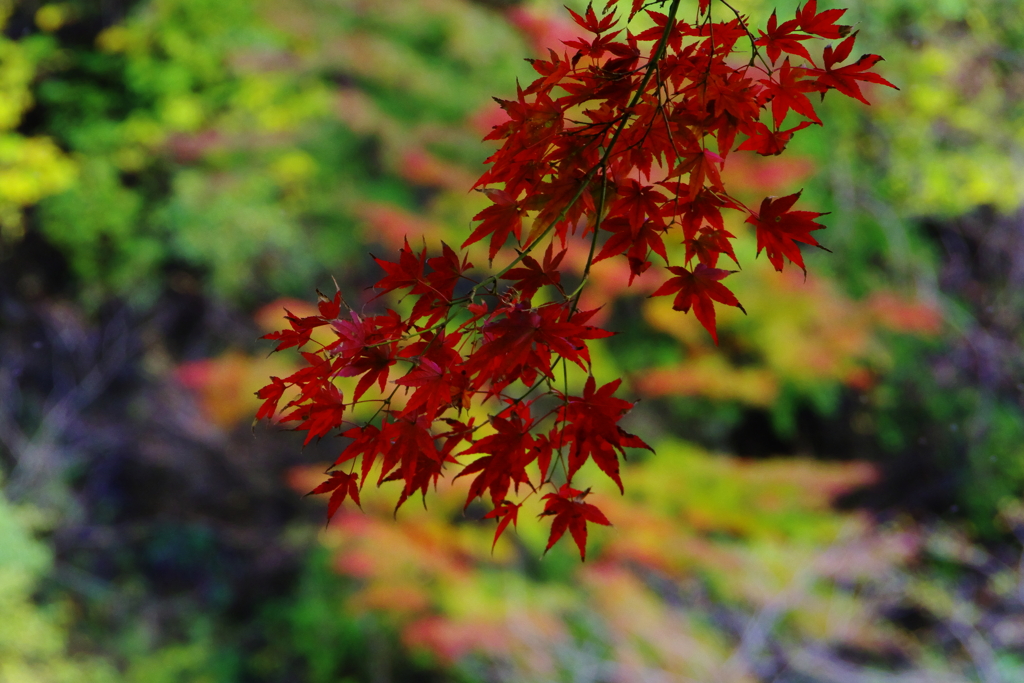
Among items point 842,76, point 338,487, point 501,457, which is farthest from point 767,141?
point 338,487

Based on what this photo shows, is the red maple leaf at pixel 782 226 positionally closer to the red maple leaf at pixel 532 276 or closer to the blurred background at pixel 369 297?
the red maple leaf at pixel 532 276

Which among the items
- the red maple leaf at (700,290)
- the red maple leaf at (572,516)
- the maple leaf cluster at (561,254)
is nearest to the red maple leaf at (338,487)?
the maple leaf cluster at (561,254)

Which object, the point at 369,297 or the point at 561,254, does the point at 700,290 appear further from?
the point at 369,297

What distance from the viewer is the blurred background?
111 inches

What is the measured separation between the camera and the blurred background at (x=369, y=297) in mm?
2818

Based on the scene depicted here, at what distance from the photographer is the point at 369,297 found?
3.42 meters

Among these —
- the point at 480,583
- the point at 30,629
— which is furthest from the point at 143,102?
the point at 480,583

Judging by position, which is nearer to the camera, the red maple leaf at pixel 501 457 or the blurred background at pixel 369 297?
the red maple leaf at pixel 501 457

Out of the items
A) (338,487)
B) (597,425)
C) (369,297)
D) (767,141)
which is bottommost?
(338,487)

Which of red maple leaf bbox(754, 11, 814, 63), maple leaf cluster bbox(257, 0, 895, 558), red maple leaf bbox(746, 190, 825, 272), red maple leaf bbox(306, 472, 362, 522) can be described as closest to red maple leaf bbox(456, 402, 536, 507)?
maple leaf cluster bbox(257, 0, 895, 558)

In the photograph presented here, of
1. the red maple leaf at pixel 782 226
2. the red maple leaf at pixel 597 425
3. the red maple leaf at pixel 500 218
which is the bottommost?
the red maple leaf at pixel 597 425

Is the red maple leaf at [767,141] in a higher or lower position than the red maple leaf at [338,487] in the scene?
higher

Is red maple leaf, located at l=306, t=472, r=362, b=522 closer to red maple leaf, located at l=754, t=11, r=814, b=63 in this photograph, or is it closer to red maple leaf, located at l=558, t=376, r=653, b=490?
red maple leaf, located at l=558, t=376, r=653, b=490

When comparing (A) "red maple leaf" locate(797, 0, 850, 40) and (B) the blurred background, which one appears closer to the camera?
(A) "red maple leaf" locate(797, 0, 850, 40)
